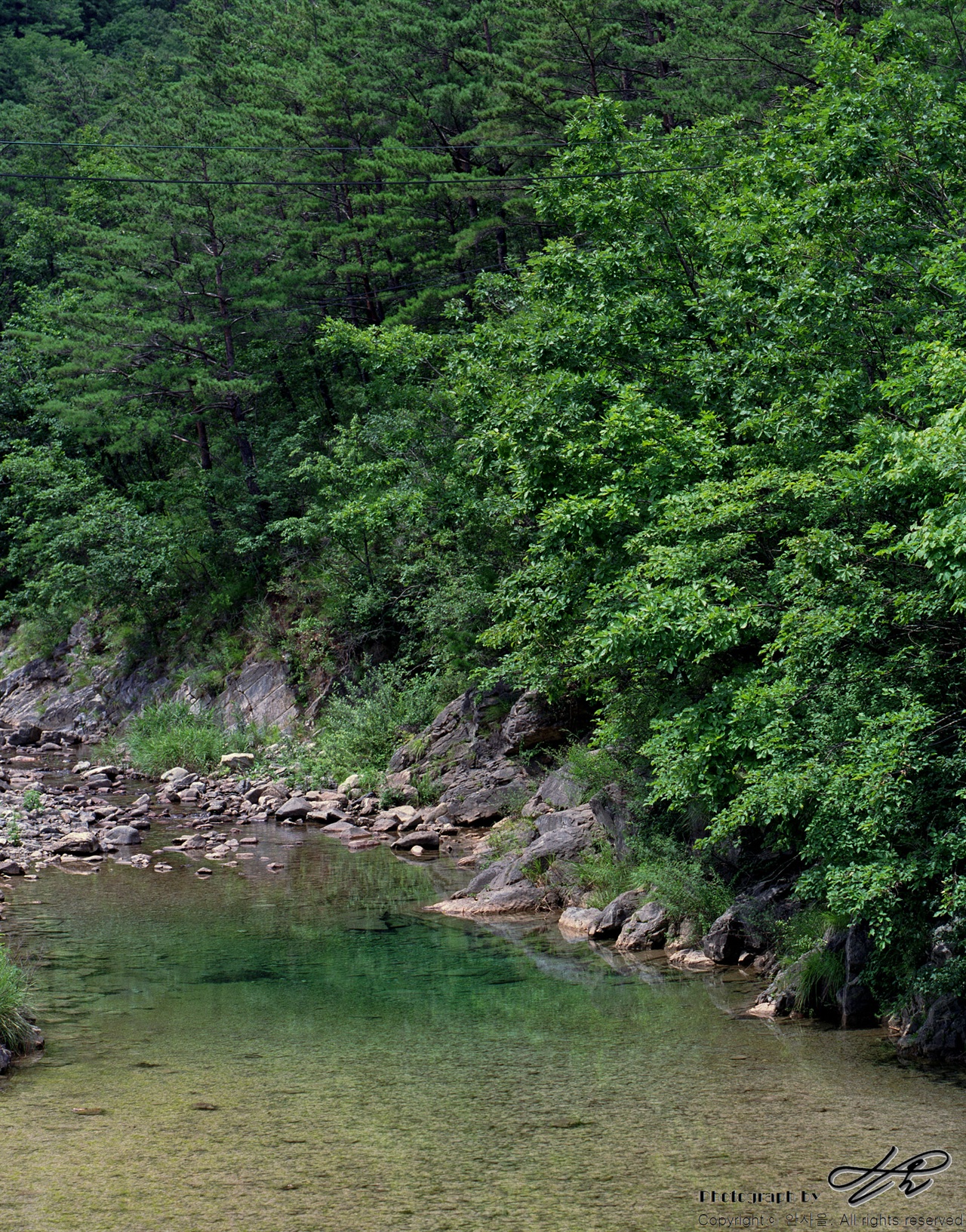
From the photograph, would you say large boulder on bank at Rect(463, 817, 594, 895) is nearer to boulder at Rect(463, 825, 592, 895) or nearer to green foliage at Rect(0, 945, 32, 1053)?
boulder at Rect(463, 825, 592, 895)

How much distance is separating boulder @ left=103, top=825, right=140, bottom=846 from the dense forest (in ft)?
25.4

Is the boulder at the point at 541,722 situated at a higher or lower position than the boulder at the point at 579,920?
higher

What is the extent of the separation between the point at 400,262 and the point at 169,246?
738 cm

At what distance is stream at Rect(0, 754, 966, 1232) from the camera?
6.64 metres

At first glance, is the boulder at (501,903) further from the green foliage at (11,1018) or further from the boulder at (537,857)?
the green foliage at (11,1018)

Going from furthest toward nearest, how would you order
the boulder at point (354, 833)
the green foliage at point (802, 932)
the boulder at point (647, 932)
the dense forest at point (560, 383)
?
1. the boulder at point (354, 833)
2. the boulder at point (647, 932)
3. the green foliage at point (802, 932)
4. the dense forest at point (560, 383)

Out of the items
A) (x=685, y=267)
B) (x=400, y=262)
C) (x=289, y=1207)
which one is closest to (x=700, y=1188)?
(x=289, y=1207)

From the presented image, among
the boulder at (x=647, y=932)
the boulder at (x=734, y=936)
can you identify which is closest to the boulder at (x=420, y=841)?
the boulder at (x=647, y=932)

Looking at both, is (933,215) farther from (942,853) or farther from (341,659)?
(341,659)

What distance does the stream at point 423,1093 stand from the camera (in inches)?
261

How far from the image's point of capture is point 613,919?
14172 mm

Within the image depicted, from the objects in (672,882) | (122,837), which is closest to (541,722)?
(672,882)

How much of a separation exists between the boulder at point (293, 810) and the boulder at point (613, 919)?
9993 mm

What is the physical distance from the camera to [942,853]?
884cm
